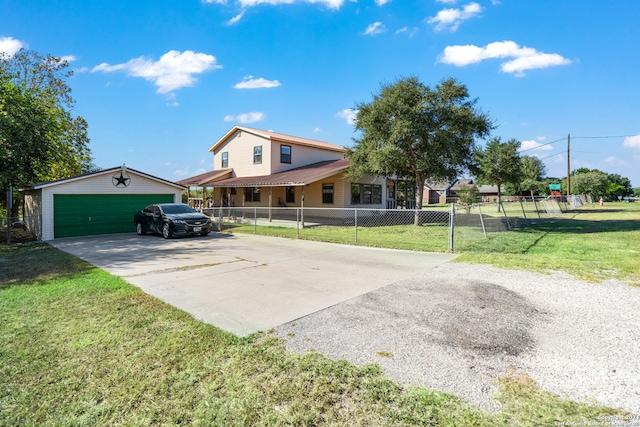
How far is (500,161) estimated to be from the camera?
3044cm

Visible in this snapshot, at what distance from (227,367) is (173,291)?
324 cm

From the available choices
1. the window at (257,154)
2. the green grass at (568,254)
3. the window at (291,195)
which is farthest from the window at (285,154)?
the green grass at (568,254)

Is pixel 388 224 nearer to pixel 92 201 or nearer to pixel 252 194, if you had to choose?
pixel 252 194

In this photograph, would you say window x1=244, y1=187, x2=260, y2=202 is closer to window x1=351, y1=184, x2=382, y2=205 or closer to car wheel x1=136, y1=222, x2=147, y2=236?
window x1=351, y1=184, x2=382, y2=205

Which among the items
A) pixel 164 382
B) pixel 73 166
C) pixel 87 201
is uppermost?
pixel 73 166

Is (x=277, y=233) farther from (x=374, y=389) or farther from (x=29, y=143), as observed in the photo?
(x=374, y=389)

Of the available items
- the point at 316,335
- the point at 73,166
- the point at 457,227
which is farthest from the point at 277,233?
the point at 73,166

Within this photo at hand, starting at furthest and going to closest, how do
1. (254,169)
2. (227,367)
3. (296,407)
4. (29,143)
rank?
(254,169) → (29,143) → (227,367) → (296,407)

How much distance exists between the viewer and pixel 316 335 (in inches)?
157

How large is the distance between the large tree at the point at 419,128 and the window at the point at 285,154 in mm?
6793

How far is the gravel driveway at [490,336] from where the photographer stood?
9.75 ft

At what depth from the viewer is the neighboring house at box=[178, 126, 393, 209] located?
22.2 m

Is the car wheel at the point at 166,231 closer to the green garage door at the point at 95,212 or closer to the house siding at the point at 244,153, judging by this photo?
the green garage door at the point at 95,212

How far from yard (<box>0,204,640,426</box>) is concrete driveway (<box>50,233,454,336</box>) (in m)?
0.66
